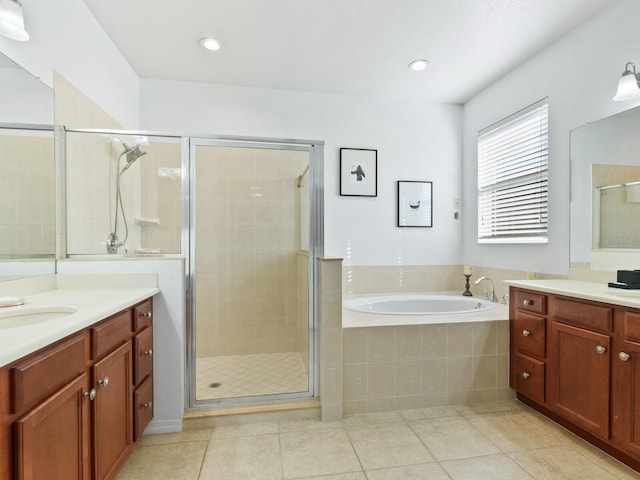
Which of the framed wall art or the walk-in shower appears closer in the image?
the walk-in shower

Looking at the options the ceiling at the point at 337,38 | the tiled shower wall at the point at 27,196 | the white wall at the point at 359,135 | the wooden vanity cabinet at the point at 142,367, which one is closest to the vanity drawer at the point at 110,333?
the wooden vanity cabinet at the point at 142,367

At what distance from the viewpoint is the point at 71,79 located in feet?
6.43

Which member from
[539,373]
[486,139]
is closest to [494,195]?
[486,139]

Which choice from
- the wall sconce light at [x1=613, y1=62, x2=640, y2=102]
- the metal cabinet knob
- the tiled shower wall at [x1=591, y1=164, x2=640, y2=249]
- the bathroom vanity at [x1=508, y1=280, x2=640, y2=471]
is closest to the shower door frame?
the metal cabinet knob

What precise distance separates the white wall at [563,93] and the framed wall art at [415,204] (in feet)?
2.11

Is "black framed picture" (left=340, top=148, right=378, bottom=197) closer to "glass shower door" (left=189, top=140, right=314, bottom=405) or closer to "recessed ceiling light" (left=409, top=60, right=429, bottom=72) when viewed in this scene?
"recessed ceiling light" (left=409, top=60, right=429, bottom=72)

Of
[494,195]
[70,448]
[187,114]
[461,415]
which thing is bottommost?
[461,415]

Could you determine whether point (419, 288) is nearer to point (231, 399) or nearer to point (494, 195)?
point (494, 195)

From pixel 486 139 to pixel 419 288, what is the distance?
1.61 m

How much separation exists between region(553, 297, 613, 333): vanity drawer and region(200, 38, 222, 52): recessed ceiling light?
285cm

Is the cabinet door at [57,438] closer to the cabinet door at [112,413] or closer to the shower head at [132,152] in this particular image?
the cabinet door at [112,413]

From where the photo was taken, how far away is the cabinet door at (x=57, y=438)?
842 millimetres

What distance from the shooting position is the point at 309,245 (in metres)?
2.19

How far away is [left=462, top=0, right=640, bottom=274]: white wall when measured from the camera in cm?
202
